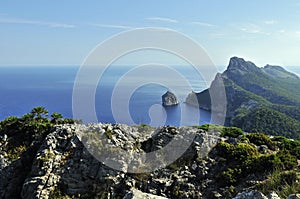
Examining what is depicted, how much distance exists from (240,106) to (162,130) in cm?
14502

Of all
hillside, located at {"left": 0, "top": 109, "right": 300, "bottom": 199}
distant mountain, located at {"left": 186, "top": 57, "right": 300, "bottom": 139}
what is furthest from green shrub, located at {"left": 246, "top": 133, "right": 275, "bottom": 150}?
distant mountain, located at {"left": 186, "top": 57, "right": 300, "bottom": 139}

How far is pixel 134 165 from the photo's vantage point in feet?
51.5

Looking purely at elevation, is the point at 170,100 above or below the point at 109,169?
above

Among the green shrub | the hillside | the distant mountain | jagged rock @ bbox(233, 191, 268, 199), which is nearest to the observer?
jagged rock @ bbox(233, 191, 268, 199)

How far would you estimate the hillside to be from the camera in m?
14.5

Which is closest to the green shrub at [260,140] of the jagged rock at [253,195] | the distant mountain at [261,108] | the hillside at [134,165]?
the hillside at [134,165]

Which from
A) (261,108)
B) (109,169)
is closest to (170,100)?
(261,108)

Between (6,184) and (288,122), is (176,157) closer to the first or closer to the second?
(6,184)

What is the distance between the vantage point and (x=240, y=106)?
154 metres

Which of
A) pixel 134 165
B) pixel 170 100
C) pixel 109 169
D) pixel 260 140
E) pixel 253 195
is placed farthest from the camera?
pixel 170 100

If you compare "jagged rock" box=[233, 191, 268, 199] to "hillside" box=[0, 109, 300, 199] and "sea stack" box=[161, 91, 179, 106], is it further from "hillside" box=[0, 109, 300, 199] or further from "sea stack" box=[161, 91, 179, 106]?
"sea stack" box=[161, 91, 179, 106]

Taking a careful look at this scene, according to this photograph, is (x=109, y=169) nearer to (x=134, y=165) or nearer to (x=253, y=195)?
(x=134, y=165)

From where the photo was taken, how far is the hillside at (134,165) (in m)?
14.5

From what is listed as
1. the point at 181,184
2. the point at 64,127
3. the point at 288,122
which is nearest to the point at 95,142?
the point at 64,127
